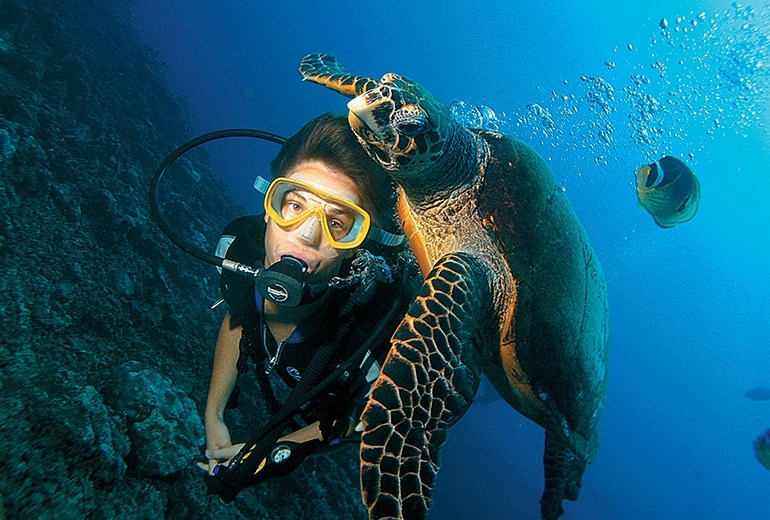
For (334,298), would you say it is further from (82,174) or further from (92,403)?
(82,174)

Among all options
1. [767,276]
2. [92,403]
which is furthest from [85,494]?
[767,276]

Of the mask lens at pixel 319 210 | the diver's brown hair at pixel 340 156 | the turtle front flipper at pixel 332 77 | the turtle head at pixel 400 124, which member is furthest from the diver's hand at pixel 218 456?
the turtle front flipper at pixel 332 77

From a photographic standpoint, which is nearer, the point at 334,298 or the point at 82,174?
the point at 334,298

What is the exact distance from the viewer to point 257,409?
5180 mm

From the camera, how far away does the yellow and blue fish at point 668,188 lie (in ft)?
16.0

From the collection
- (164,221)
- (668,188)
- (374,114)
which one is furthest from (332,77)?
(668,188)

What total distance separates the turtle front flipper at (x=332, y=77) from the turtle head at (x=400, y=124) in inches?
14.7

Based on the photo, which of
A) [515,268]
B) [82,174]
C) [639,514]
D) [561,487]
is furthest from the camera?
[639,514]

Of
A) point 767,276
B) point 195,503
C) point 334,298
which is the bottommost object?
point 195,503

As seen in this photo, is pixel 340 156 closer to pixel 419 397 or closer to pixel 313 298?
pixel 313 298

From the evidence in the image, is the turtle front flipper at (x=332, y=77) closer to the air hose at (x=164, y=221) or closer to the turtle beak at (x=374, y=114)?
the turtle beak at (x=374, y=114)

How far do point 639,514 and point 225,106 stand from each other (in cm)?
4783

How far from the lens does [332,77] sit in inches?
121

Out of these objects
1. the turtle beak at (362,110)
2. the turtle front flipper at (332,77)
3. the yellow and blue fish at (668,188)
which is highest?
the yellow and blue fish at (668,188)
